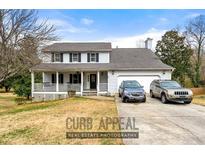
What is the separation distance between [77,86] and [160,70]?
8540 mm

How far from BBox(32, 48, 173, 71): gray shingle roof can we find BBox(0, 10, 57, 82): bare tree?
7472mm

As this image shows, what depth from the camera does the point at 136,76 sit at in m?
29.1

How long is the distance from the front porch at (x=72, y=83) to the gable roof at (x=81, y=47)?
245 centimetres

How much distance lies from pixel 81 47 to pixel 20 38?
1221 cm

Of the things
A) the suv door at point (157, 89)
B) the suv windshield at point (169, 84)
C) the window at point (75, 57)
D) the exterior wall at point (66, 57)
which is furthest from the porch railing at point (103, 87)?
the suv windshield at point (169, 84)

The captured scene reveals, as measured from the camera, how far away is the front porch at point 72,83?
93.9 ft

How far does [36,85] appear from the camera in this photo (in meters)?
28.7

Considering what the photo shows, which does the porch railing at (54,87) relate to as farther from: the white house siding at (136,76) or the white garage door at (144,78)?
the white garage door at (144,78)

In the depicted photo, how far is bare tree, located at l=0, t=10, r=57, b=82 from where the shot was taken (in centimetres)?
1864

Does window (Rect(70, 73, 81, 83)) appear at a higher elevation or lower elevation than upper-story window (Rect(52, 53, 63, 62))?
lower

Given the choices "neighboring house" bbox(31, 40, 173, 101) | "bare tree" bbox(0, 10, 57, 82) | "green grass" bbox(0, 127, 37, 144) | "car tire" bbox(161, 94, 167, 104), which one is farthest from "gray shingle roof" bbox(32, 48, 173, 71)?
"green grass" bbox(0, 127, 37, 144)

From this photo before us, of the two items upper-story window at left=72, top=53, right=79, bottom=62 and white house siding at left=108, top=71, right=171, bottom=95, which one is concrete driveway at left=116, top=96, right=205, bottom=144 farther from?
upper-story window at left=72, top=53, right=79, bottom=62
